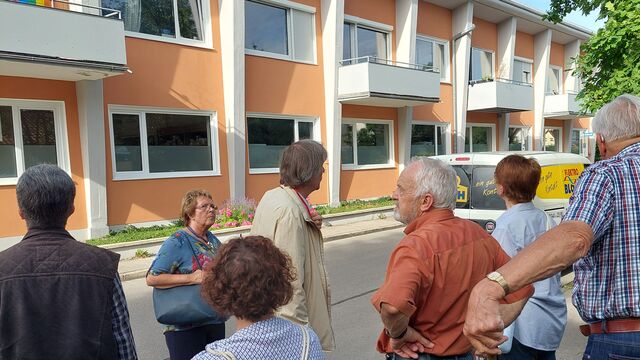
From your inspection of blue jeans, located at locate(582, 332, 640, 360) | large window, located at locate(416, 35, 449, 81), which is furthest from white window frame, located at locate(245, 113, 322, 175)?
blue jeans, located at locate(582, 332, 640, 360)

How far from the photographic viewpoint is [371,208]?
13.7 metres

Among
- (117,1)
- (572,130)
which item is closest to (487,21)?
(572,130)

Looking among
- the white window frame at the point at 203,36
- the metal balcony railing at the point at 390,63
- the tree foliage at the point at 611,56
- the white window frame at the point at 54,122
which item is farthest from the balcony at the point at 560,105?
the white window frame at the point at 54,122

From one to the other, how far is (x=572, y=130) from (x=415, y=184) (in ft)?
96.1

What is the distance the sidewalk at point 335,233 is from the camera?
7.83m

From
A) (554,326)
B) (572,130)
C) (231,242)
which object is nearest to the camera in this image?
(231,242)

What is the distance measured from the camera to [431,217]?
6.59 feet

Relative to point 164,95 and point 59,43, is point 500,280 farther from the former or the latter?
point 164,95

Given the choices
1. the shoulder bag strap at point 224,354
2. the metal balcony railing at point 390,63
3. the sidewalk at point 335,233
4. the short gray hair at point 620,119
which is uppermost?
the metal balcony railing at point 390,63

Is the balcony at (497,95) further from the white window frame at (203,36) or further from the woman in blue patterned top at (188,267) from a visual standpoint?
the woman in blue patterned top at (188,267)

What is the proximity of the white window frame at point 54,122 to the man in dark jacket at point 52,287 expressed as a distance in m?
8.12

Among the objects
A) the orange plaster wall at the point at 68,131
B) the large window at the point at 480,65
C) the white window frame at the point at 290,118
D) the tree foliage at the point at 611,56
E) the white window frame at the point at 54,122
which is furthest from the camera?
the large window at the point at 480,65

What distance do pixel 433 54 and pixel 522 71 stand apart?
7.61m

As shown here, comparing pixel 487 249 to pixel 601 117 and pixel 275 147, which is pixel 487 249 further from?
pixel 275 147
